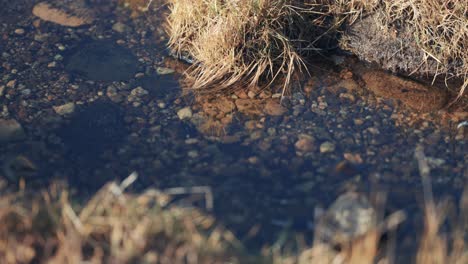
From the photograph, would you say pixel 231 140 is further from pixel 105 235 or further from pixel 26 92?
pixel 26 92

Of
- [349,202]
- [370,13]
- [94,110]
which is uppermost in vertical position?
[370,13]

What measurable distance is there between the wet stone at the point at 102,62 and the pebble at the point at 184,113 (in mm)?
460

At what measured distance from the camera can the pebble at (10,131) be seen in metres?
3.57

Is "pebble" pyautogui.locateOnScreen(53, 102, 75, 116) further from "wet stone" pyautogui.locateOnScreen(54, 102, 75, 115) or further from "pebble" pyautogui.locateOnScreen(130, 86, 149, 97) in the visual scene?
"pebble" pyautogui.locateOnScreen(130, 86, 149, 97)

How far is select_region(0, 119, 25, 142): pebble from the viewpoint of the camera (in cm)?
357

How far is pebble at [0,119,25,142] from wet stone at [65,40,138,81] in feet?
1.92

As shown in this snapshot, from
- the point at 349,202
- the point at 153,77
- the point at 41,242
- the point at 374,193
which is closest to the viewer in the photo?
the point at 41,242

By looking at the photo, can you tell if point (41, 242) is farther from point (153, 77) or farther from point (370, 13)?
point (370, 13)

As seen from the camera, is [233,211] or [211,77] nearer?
[233,211]

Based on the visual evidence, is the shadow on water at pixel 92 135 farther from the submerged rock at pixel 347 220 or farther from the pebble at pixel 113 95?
the submerged rock at pixel 347 220

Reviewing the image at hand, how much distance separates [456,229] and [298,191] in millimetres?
762

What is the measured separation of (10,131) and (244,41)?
55.7 inches

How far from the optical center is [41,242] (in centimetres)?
267

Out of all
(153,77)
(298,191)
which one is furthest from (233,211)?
(153,77)
